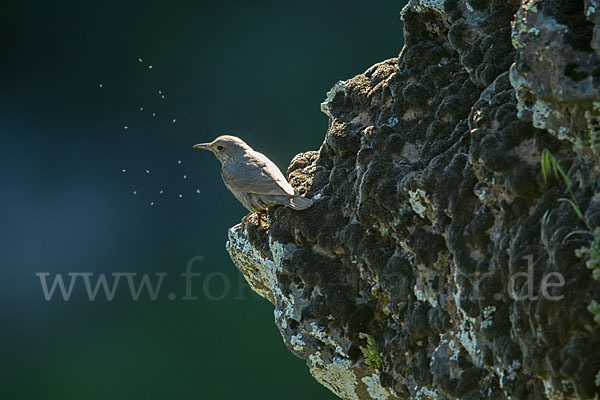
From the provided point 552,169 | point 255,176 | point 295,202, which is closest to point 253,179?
point 255,176

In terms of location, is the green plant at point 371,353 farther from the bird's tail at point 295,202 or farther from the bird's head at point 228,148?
the bird's head at point 228,148

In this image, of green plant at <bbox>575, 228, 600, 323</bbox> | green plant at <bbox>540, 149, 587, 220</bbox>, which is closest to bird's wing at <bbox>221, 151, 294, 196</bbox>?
green plant at <bbox>540, 149, 587, 220</bbox>

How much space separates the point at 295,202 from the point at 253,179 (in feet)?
1.28

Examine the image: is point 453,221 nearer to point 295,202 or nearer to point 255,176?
point 295,202

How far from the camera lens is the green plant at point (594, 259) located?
1.65 metres

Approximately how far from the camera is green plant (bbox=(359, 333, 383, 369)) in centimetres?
257

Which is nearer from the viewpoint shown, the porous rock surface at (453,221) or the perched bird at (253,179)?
the porous rock surface at (453,221)

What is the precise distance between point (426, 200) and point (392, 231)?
0.24 m

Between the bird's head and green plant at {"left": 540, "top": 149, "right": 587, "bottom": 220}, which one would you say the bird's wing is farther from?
green plant at {"left": 540, "top": 149, "right": 587, "bottom": 220}

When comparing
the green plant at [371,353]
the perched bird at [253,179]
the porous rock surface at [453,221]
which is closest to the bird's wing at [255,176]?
the perched bird at [253,179]

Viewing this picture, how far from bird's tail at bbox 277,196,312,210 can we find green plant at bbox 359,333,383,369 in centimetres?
63

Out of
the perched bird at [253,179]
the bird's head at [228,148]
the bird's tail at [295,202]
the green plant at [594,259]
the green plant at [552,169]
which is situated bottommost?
the green plant at [594,259]

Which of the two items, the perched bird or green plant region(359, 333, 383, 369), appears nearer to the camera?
green plant region(359, 333, 383, 369)

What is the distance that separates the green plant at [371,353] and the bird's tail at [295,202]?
633 mm
